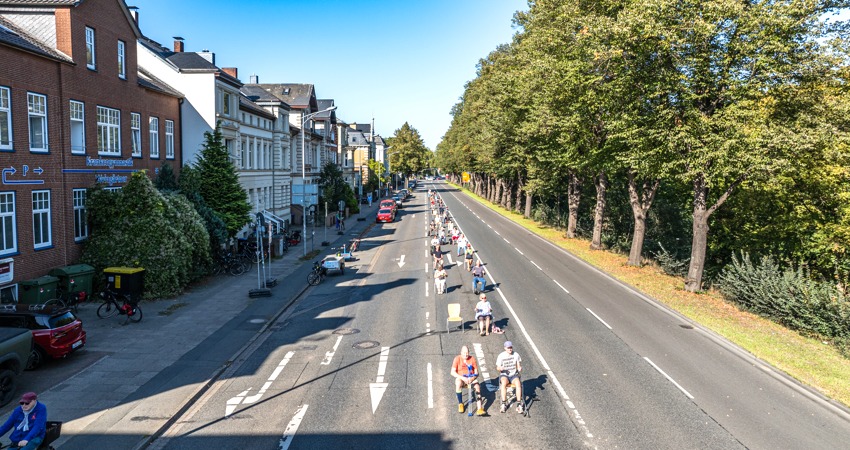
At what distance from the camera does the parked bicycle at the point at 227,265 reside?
29.7m

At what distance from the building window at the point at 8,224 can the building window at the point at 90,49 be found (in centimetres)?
708

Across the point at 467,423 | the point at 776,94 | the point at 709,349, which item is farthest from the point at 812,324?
the point at 467,423

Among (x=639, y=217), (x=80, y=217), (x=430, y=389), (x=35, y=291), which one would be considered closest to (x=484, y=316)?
(x=430, y=389)

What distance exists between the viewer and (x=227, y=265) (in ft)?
98.0

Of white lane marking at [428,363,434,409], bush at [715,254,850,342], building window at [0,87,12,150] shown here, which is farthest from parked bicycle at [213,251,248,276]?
bush at [715,254,850,342]

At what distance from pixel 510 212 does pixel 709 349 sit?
185 feet

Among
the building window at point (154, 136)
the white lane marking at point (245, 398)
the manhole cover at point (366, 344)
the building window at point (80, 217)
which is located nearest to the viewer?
the white lane marking at point (245, 398)

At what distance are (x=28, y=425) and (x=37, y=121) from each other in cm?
1533

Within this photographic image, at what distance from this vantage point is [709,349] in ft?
55.9

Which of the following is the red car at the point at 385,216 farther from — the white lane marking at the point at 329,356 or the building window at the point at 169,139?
the white lane marking at the point at 329,356

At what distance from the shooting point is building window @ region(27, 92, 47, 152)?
65.6 ft

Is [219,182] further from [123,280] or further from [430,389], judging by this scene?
[430,389]

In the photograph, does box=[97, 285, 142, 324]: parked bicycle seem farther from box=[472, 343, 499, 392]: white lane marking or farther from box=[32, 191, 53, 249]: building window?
box=[472, 343, 499, 392]: white lane marking

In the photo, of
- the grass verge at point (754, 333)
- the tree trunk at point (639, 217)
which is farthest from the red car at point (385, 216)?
the tree trunk at point (639, 217)
